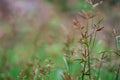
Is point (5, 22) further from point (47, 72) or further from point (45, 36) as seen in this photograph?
point (47, 72)

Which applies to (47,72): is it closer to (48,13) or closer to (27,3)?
(48,13)

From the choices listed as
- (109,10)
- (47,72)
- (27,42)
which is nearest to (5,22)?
(27,42)

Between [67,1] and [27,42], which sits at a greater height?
[67,1]

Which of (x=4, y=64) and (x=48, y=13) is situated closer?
(x=4, y=64)

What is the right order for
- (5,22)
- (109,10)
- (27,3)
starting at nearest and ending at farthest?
(109,10), (5,22), (27,3)

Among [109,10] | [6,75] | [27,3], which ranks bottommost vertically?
[6,75]

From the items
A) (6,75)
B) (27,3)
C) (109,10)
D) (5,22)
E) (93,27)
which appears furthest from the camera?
(27,3)
